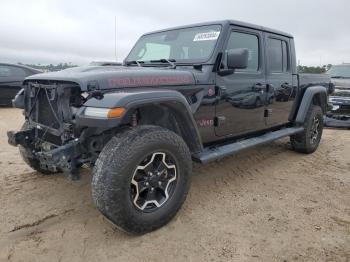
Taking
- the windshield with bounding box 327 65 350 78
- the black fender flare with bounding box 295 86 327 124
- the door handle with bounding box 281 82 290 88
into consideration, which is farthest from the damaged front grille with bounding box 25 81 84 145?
the windshield with bounding box 327 65 350 78

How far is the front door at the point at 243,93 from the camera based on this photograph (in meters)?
3.98

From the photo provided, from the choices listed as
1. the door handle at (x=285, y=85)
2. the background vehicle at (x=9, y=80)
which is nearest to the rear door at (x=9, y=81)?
the background vehicle at (x=9, y=80)

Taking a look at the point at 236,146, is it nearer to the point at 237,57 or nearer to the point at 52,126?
the point at 237,57

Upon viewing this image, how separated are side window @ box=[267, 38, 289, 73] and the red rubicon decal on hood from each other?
1.80m

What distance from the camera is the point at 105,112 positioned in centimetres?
269

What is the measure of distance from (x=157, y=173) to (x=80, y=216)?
2.97ft

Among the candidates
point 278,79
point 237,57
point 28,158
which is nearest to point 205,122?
point 237,57

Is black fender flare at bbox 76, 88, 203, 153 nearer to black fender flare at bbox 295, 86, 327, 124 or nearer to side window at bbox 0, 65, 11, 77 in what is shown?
black fender flare at bbox 295, 86, 327, 124

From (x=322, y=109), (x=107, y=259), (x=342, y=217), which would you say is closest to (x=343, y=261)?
(x=342, y=217)

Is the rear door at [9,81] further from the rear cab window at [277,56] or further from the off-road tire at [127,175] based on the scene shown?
the off-road tire at [127,175]

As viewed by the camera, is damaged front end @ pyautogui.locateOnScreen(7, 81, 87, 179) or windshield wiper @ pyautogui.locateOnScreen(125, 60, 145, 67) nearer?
damaged front end @ pyautogui.locateOnScreen(7, 81, 87, 179)

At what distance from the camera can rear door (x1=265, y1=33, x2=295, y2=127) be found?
4.80 metres

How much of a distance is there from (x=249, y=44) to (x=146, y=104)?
83.2 inches

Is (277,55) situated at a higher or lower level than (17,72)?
higher
